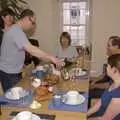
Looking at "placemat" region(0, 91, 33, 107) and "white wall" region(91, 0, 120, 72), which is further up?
"white wall" region(91, 0, 120, 72)

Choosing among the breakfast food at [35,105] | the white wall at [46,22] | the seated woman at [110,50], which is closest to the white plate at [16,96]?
the breakfast food at [35,105]

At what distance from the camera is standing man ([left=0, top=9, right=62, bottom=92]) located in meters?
2.66

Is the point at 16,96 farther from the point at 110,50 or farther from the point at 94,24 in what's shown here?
the point at 94,24

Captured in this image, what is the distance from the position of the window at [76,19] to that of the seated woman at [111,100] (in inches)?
130

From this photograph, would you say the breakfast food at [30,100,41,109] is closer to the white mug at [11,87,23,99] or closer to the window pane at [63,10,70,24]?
the white mug at [11,87,23,99]

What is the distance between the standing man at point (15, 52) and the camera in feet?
8.73

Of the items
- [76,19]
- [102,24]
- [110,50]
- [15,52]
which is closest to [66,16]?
[76,19]

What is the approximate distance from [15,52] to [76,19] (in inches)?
119

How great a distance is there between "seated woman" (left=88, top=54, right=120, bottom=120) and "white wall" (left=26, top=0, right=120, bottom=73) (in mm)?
3133

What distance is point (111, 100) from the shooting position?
2.03m

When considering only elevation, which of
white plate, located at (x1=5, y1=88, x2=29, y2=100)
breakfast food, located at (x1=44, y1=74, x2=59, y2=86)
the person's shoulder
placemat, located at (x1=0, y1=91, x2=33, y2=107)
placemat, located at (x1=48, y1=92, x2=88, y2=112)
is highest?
the person's shoulder

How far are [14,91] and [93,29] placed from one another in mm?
3313

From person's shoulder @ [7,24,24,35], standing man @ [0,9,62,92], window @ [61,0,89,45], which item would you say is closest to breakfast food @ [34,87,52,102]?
standing man @ [0,9,62,92]

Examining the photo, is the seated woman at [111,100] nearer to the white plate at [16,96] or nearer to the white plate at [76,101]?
the white plate at [76,101]
